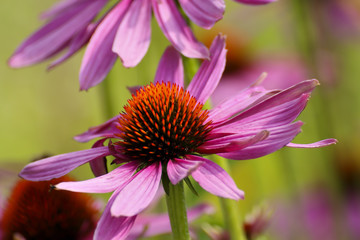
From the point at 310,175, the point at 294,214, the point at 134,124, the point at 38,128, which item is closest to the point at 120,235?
the point at 134,124

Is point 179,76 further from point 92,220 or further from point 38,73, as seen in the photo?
point 38,73

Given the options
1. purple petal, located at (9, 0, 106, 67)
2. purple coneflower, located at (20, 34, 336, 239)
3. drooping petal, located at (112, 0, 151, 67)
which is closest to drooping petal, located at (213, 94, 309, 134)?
purple coneflower, located at (20, 34, 336, 239)

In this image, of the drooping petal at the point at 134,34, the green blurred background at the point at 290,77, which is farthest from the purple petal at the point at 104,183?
the green blurred background at the point at 290,77

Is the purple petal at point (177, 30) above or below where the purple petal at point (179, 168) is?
above

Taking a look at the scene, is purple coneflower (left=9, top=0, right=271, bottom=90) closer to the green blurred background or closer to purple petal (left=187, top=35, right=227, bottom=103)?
purple petal (left=187, top=35, right=227, bottom=103)

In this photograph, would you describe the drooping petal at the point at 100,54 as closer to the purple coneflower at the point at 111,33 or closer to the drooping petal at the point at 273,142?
the purple coneflower at the point at 111,33
